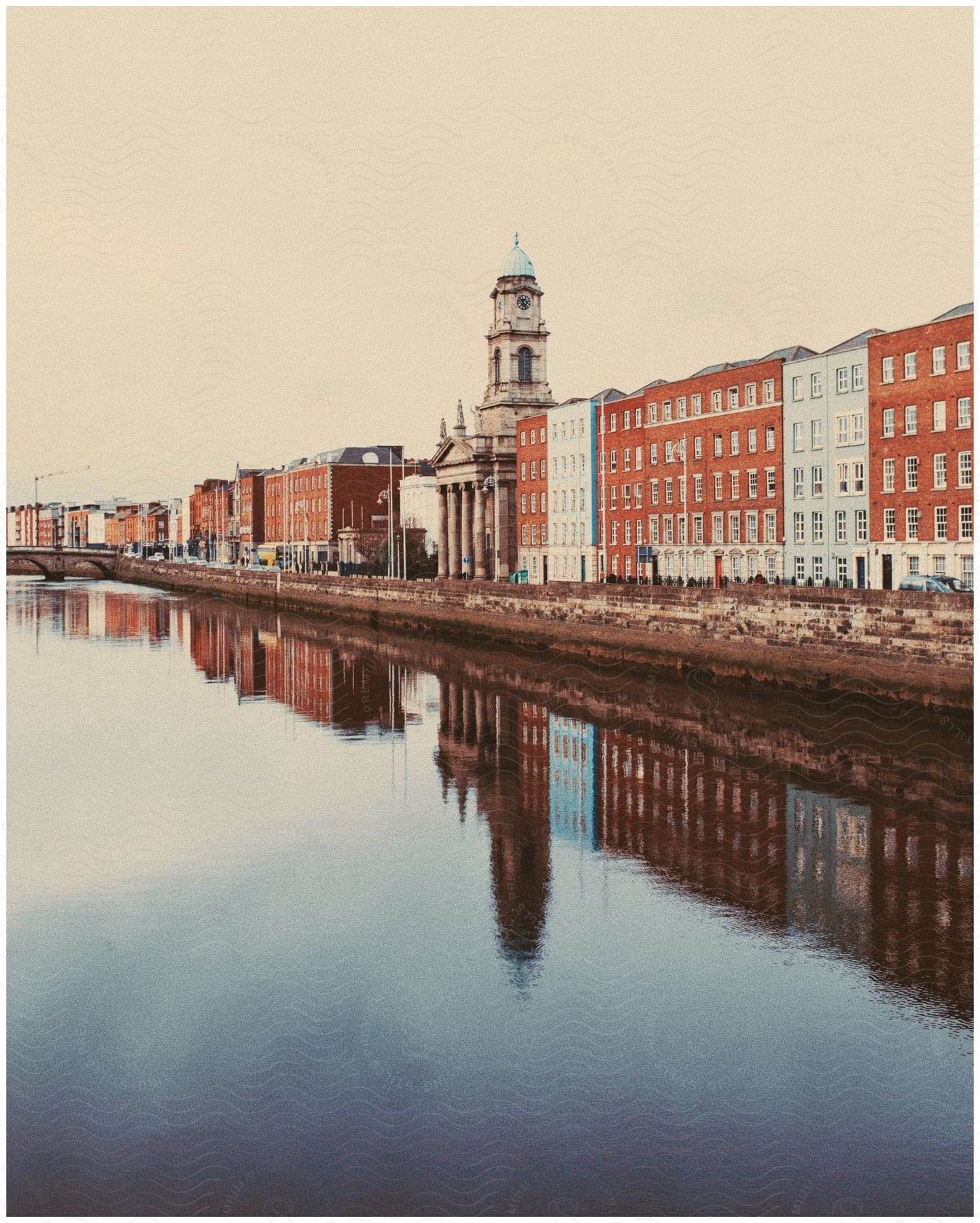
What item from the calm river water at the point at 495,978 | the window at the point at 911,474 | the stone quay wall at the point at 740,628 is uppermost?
the window at the point at 911,474

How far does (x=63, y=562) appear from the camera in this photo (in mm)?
128375

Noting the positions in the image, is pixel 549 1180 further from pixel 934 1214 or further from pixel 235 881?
pixel 235 881

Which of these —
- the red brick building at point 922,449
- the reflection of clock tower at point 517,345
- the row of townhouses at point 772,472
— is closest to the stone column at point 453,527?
the reflection of clock tower at point 517,345

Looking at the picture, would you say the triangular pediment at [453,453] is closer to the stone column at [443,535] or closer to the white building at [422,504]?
the stone column at [443,535]

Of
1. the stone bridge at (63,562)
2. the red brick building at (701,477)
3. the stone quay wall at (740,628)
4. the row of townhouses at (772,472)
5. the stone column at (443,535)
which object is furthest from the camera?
the stone bridge at (63,562)

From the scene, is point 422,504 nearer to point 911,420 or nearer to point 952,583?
point 911,420

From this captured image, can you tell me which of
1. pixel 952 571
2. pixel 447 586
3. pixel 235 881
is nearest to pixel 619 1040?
pixel 235 881

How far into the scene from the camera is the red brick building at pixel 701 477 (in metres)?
48.7

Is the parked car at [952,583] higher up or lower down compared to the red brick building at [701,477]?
lower down

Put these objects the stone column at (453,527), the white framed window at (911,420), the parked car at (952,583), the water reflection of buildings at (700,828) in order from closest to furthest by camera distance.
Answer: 1. the water reflection of buildings at (700,828)
2. the parked car at (952,583)
3. the white framed window at (911,420)
4. the stone column at (453,527)

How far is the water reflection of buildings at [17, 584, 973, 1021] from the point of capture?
12555 millimetres

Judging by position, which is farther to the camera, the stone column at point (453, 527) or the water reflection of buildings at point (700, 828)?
the stone column at point (453, 527)

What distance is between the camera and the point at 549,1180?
7.88m

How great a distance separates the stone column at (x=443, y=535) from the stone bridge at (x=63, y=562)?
144ft
